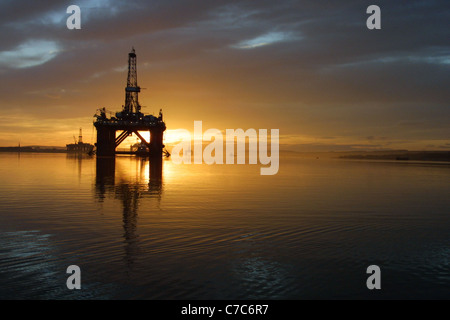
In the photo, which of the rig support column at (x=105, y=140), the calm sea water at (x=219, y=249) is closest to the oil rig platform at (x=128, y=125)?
the rig support column at (x=105, y=140)

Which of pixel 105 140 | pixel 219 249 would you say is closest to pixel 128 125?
pixel 105 140

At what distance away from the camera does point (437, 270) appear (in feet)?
28.0

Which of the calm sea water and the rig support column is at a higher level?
the rig support column

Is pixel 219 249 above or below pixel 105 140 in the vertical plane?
below

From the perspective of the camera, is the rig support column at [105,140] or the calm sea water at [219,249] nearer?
the calm sea water at [219,249]

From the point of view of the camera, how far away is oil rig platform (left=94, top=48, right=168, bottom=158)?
9644 centimetres

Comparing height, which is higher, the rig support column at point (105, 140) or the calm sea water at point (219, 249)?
the rig support column at point (105, 140)

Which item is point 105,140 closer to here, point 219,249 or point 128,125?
point 128,125

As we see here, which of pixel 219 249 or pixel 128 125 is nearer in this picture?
pixel 219 249

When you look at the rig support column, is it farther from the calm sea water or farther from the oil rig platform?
the calm sea water

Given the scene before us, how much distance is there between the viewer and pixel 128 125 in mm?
97062

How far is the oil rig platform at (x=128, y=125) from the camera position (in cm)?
9644

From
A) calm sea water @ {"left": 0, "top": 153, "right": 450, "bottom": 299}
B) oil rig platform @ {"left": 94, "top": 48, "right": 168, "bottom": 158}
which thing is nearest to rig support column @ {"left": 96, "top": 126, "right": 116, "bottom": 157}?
oil rig platform @ {"left": 94, "top": 48, "right": 168, "bottom": 158}

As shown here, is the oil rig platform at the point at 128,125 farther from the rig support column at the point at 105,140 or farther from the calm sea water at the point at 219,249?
the calm sea water at the point at 219,249
